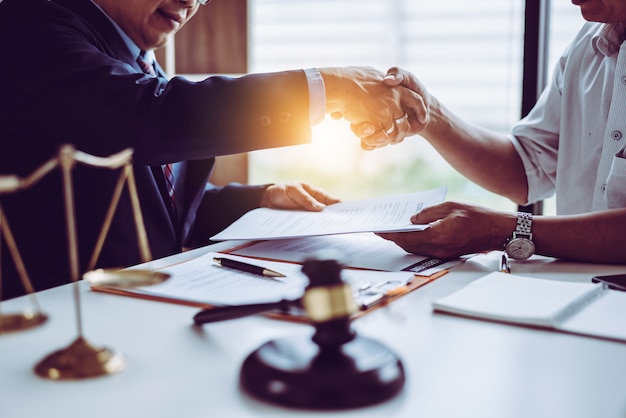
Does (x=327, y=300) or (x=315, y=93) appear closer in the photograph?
(x=327, y=300)

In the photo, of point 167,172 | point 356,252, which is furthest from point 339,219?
point 167,172

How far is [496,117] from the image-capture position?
3.75 m

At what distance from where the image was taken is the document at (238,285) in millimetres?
900

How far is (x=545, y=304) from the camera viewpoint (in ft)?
2.78

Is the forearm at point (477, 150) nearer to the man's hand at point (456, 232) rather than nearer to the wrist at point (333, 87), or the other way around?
the wrist at point (333, 87)

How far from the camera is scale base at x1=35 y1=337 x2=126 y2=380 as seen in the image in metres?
0.60

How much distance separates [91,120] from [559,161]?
1222mm

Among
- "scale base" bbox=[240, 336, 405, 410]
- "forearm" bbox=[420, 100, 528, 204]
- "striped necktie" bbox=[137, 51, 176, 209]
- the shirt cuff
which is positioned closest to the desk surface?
"scale base" bbox=[240, 336, 405, 410]

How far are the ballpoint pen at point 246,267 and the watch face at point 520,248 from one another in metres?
0.46

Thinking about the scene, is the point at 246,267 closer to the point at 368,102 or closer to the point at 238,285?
the point at 238,285

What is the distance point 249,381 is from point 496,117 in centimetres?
342

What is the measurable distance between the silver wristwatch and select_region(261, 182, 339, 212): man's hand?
46cm

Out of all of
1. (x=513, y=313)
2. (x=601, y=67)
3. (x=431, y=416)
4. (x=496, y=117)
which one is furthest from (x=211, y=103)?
(x=496, y=117)

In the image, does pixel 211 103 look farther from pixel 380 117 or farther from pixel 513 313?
pixel 513 313
